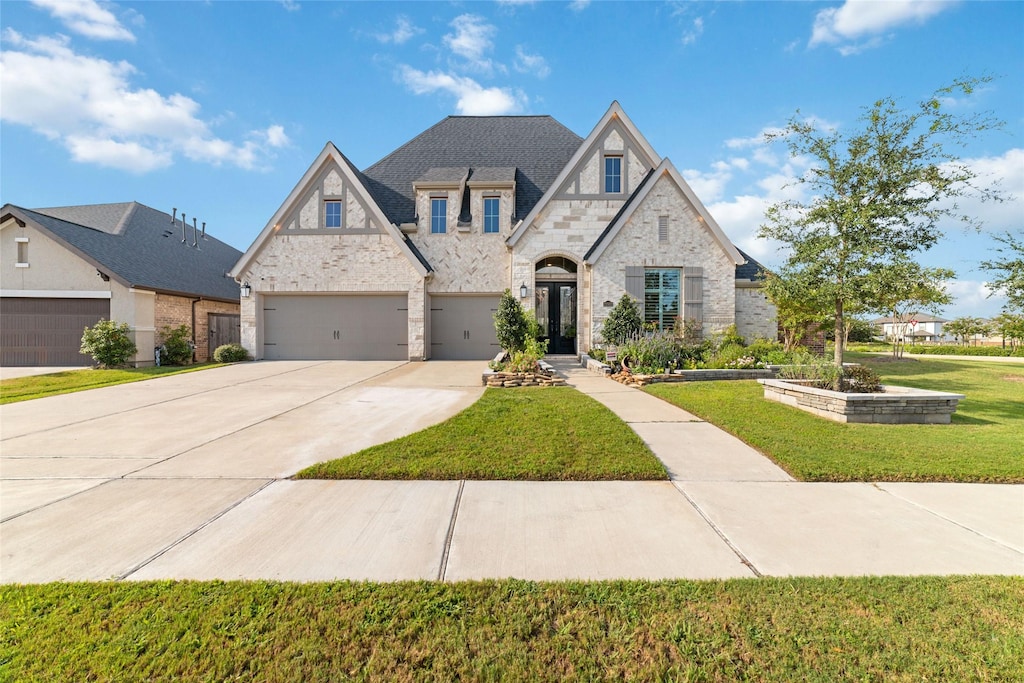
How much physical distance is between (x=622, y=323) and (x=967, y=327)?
39794 mm

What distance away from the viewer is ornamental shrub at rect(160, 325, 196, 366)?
15852mm

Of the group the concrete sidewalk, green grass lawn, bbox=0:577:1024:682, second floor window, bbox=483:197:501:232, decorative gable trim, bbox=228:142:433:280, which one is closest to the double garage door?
decorative gable trim, bbox=228:142:433:280

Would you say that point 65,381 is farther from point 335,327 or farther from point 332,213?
point 332,213

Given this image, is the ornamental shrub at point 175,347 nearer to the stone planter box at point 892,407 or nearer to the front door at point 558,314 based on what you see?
the front door at point 558,314

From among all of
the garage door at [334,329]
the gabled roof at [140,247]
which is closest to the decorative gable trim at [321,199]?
the garage door at [334,329]

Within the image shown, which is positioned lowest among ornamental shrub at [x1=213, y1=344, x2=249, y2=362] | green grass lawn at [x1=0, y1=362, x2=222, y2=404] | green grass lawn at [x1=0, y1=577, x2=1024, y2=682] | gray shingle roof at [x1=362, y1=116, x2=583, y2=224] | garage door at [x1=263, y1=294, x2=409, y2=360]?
green grass lawn at [x1=0, y1=577, x2=1024, y2=682]

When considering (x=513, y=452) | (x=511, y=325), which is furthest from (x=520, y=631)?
(x=511, y=325)

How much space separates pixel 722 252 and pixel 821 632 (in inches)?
574

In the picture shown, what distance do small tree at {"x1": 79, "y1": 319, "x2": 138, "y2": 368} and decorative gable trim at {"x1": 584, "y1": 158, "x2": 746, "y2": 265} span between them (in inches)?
643

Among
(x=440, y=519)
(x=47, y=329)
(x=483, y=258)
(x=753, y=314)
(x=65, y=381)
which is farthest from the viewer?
(x=483, y=258)

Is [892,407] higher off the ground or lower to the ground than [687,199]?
lower

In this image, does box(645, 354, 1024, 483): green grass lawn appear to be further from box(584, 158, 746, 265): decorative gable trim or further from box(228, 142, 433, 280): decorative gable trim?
box(228, 142, 433, 280): decorative gable trim

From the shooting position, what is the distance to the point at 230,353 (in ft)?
52.3

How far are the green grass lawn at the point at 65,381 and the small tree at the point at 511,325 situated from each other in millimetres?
→ 10025
